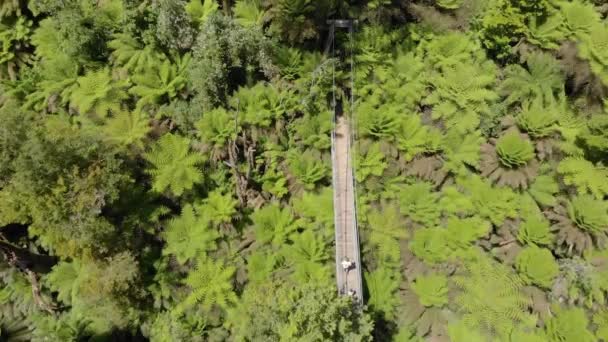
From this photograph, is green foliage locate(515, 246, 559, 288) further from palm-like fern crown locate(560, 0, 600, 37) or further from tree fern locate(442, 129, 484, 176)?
palm-like fern crown locate(560, 0, 600, 37)

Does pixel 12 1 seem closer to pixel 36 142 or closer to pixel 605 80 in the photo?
pixel 36 142

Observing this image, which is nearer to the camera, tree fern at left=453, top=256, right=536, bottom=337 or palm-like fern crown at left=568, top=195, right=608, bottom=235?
tree fern at left=453, top=256, right=536, bottom=337

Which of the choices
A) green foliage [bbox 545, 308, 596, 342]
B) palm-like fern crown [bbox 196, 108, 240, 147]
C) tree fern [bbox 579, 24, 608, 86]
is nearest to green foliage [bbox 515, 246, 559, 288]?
green foliage [bbox 545, 308, 596, 342]

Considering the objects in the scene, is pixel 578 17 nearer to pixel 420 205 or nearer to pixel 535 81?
pixel 535 81

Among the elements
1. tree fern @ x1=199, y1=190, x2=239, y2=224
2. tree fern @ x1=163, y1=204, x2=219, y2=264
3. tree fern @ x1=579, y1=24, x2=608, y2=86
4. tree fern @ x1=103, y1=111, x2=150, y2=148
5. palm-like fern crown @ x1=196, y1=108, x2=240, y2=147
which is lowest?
tree fern @ x1=163, y1=204, x2=219, y2=264

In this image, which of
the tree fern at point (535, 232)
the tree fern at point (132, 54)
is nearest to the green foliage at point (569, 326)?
the tree fern at point (535, 232)

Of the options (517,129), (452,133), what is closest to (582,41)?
(517,129)

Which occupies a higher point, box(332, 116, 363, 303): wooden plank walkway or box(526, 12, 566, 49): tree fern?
box(526, 12, 566, 49): tree fern
